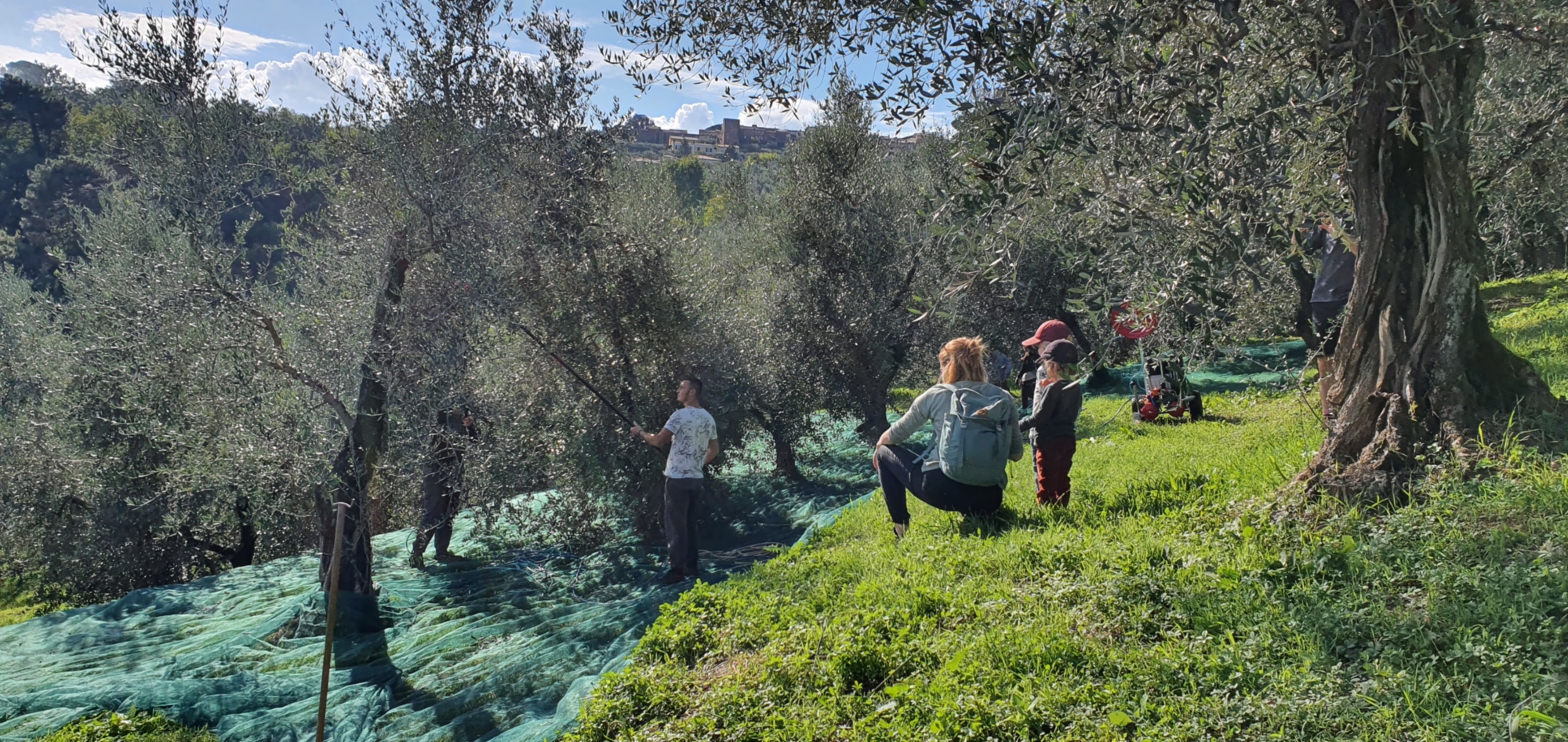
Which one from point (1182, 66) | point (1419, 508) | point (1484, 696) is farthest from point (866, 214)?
point (1484, 696)

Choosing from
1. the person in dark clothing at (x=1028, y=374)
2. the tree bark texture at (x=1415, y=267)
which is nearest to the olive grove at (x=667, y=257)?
the tree bark texture at (x=1415, y=267)

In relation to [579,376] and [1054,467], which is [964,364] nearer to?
[1054,467]

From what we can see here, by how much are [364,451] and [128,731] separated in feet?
8.98

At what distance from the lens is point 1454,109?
4062mm

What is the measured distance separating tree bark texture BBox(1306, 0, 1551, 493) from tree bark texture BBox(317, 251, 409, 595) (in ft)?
24.7

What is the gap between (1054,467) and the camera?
6.28 metres

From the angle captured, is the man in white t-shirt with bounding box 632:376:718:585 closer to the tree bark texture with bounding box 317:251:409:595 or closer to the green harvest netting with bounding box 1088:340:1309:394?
the tree bark texture with bounding box 317:251:409:595

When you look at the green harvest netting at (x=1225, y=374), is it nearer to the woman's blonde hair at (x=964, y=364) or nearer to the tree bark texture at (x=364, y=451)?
the woman's blonde hair at (x=964, y=364)

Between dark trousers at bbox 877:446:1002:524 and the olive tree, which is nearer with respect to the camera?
the olive tree

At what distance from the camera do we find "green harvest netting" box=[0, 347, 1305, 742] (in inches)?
246

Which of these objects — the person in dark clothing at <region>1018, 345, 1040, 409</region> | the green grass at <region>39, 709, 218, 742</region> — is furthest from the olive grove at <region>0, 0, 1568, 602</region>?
the green grass at <region>39, 709, 218, 742</region>

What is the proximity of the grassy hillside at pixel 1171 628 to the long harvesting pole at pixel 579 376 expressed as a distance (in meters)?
4.74

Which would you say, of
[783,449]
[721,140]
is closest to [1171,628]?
[783,449]

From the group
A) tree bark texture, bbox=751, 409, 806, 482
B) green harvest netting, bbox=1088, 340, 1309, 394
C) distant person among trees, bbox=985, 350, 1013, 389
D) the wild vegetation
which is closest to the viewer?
the wild vegetation
